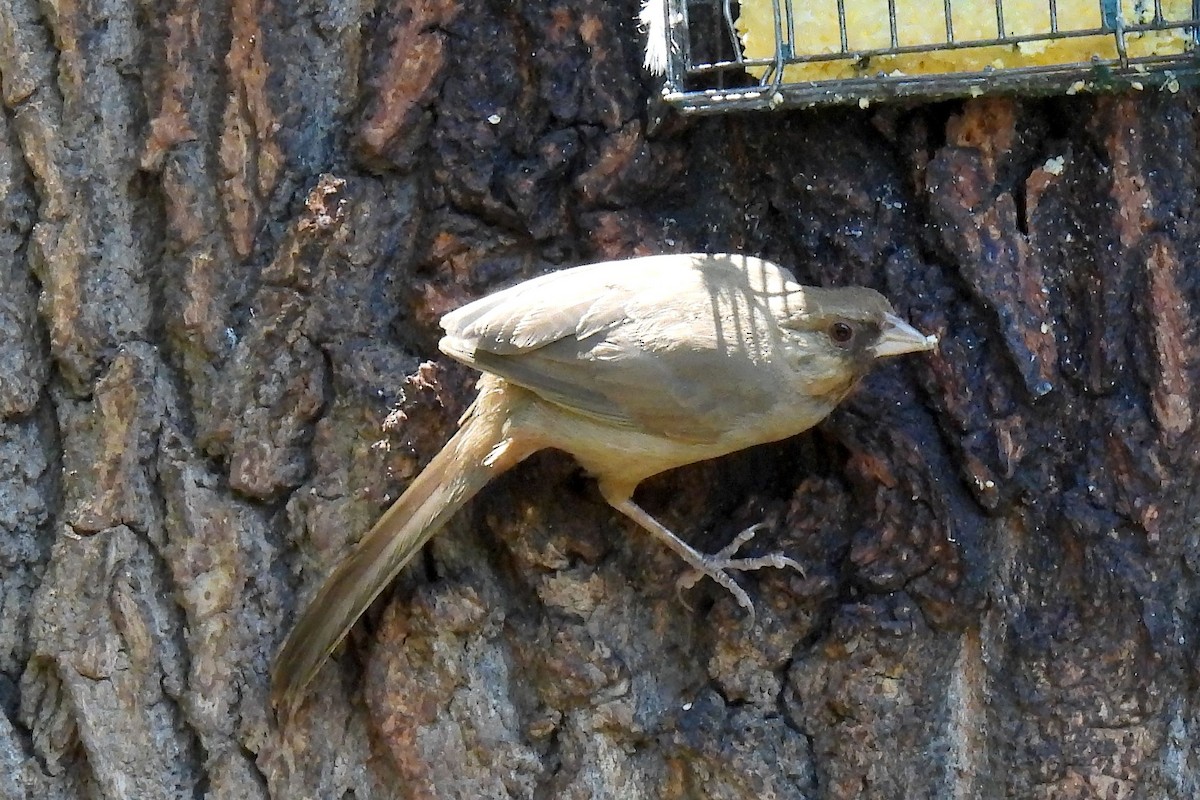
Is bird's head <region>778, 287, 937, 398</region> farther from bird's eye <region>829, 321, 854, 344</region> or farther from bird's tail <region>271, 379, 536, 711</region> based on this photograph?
bird's tail <region>271, 379, 536, 711</region>

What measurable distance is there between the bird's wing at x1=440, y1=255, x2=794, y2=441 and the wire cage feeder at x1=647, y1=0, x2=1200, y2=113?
0.48m

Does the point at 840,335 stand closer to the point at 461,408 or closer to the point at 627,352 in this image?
the point at 627,352

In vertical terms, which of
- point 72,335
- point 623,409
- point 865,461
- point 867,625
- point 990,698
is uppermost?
point 72,335

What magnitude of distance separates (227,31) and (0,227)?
772mm

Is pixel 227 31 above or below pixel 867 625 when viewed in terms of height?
above

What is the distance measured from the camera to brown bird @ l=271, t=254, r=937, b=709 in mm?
3438

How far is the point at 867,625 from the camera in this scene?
3.46 meters

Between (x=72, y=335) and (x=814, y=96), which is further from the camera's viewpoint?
(x=72, y=335)

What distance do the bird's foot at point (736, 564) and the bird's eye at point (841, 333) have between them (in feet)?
1.69

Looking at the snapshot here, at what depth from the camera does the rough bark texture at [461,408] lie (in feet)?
11.4

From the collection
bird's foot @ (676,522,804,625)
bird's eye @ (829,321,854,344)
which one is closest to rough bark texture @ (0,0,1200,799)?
bird's foot @ (676,522,804,625)

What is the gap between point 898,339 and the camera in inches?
133

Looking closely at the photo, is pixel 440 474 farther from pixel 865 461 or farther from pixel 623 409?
pixel 865 461

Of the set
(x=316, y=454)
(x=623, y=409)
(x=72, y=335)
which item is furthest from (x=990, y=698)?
(x=72, y=335)
